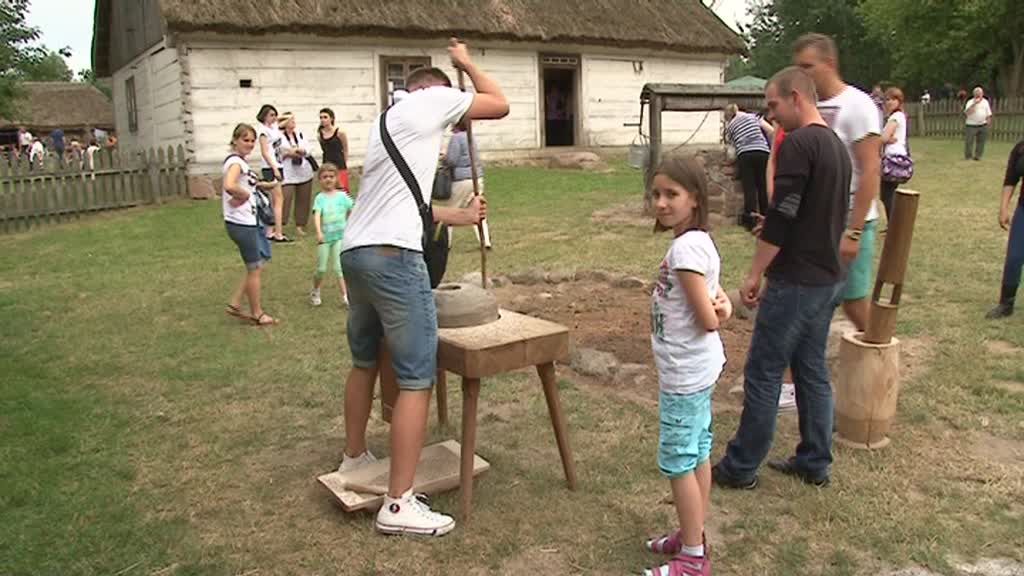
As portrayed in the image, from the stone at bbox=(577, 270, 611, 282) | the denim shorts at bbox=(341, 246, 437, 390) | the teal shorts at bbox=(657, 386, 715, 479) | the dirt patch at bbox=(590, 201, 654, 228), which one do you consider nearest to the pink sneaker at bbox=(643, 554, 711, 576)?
the teal shorts at bbox=(657, 386, 715, 479)

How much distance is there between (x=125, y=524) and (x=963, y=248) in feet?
27.4

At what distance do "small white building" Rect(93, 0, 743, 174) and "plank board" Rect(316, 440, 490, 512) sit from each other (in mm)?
12681

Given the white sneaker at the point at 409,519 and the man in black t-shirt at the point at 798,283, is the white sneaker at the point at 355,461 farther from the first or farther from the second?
the man in black t-shirt at the point at 798,283

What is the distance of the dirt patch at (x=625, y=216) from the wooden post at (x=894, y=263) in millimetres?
6836

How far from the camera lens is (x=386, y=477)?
144 inches

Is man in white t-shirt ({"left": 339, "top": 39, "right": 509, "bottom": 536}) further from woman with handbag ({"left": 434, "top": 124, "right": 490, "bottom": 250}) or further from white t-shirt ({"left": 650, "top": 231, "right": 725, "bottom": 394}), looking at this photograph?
woman with handbag ({"left": 434, "top": 124, "right": 490, "bottom": 250})

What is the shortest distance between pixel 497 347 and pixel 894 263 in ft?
6.62

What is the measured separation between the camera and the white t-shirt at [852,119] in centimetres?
392

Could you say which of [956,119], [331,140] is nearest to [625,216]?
[331,140]

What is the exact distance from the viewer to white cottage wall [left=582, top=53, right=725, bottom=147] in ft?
69.2

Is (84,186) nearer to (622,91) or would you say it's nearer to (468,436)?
(622,91)

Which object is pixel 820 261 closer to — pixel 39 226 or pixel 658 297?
pixel 658 297

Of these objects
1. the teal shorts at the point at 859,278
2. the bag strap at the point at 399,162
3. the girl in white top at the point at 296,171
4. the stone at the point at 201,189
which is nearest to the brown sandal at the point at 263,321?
the bag strap at the point at 399,162

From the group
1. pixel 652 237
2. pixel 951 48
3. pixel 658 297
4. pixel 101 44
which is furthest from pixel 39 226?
pixel 951 48
